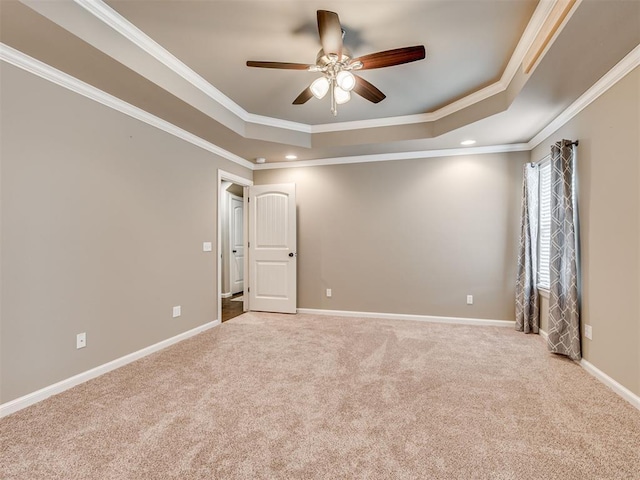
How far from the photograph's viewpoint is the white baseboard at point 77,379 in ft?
6.99

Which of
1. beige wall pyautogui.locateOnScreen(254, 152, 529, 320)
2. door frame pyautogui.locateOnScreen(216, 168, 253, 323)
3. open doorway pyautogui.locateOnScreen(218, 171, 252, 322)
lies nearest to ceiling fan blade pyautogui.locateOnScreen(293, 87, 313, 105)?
door frame pyautogui.locateOnScreen(216, 168, 253, 323)

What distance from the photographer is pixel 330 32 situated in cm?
198

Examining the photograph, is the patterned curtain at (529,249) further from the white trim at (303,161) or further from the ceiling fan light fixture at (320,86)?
the ceiling fan light fixture at (320,86)

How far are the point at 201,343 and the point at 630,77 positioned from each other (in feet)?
14.5

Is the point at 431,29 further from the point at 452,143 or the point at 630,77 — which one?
the point at 452,143

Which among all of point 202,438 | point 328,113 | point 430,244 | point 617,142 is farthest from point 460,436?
point 328,113

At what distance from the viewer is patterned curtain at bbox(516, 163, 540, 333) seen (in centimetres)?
392

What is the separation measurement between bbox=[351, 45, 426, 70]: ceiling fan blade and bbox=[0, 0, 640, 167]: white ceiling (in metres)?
0.32

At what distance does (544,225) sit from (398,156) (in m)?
2.07

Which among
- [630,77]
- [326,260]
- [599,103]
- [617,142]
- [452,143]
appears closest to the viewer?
[630,77]

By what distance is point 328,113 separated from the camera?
3848 mm

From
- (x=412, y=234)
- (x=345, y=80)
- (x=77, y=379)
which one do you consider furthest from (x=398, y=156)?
(x=77, y=379)

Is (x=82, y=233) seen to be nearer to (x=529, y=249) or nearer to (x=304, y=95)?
(x=304, y=95)

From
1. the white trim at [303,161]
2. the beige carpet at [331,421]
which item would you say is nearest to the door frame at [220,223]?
the white trim at [303,161]
